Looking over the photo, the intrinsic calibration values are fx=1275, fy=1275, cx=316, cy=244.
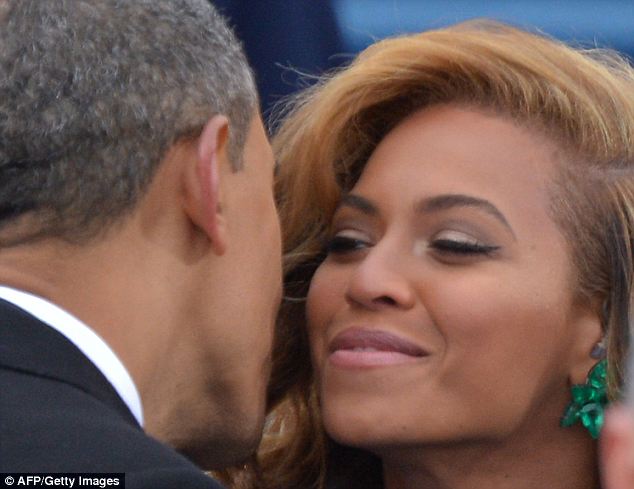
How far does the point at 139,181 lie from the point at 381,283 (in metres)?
0.63

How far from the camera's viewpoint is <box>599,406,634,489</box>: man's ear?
1.16 meters

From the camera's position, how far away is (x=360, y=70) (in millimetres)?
2752

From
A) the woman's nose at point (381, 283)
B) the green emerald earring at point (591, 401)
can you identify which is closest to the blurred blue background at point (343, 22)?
the woman's nose at point (381, 283)

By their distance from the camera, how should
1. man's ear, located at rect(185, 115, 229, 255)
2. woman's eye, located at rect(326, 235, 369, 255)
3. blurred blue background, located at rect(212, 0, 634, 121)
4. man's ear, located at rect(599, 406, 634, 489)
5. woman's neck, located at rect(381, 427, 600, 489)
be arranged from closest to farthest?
man's ear, located at rect(599, 406, 634, 489) < man's ear, located at rect(185, 115, 229, 255) < woman's neck, located at rect(381, 427, 600, 489) < woman's eye, located at rect(326, 235, 369, 255) < blurred blue background, located at rect(212, 0, 634, 121)

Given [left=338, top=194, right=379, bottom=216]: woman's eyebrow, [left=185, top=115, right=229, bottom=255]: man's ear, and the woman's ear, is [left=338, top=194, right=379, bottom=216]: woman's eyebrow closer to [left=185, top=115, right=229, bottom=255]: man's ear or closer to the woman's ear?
the woman's ear

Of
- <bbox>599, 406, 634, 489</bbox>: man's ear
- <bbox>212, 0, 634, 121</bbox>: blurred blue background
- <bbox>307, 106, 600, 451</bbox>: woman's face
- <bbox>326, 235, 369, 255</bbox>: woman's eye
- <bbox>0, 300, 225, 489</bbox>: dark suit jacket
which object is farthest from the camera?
<bbox>212, 0, 634, 121</bbox>: blurred blue background

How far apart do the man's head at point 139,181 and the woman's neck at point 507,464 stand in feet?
1.76

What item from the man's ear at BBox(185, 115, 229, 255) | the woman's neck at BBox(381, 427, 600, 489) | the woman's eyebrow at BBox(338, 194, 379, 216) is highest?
the man's ear at BBox(185, 115, 229, 255)

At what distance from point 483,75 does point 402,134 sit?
0.66 feet

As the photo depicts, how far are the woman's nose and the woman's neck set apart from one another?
287mm

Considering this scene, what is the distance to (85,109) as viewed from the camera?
1.79m

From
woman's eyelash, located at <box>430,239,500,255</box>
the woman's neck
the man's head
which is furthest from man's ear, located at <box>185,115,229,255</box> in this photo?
the woman's neck

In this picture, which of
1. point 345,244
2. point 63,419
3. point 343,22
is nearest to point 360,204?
point 345,244

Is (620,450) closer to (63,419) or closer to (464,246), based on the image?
(63,419)
